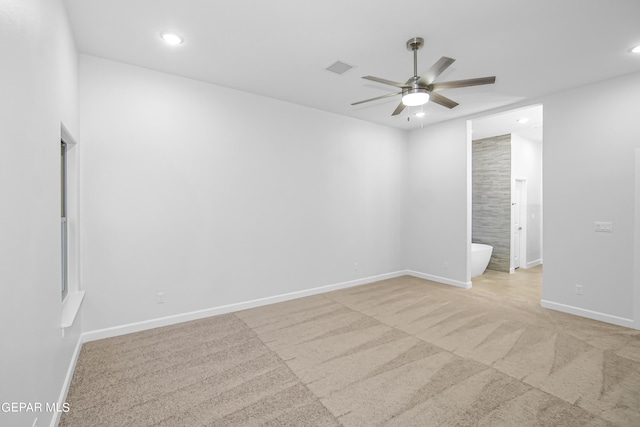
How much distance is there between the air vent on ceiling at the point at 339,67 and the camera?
325 centimetres

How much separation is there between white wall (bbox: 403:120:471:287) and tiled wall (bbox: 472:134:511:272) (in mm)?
1827

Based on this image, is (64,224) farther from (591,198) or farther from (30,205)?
(591,198)

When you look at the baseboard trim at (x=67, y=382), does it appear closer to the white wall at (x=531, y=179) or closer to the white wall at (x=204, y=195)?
the white wall at (x=204, y=195)

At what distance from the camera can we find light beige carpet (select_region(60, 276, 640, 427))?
2012 mm

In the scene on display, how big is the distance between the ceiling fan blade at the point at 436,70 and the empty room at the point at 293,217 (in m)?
0.02

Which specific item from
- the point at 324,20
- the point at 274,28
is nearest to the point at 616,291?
the point at 324,20

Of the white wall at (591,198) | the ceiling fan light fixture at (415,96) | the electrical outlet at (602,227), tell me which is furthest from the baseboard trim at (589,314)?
the ceiling fan light fixture at (415,96)

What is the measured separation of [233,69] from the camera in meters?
3.38

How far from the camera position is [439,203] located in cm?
545

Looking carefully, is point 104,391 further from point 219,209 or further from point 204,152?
point 204,152

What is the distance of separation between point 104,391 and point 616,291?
536cm

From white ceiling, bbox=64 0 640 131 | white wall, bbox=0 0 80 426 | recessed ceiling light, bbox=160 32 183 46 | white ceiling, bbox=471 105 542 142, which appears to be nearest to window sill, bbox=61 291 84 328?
white wall, bbox=0 0 80 426

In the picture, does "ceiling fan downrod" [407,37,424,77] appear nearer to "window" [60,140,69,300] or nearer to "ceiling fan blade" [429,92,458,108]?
"ceiling fan blade" [429,92,458,108]

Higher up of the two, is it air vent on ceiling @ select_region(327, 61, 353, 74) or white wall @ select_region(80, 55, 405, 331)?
air vent on ceiling @ select_region(327, 61, 353, 74)
